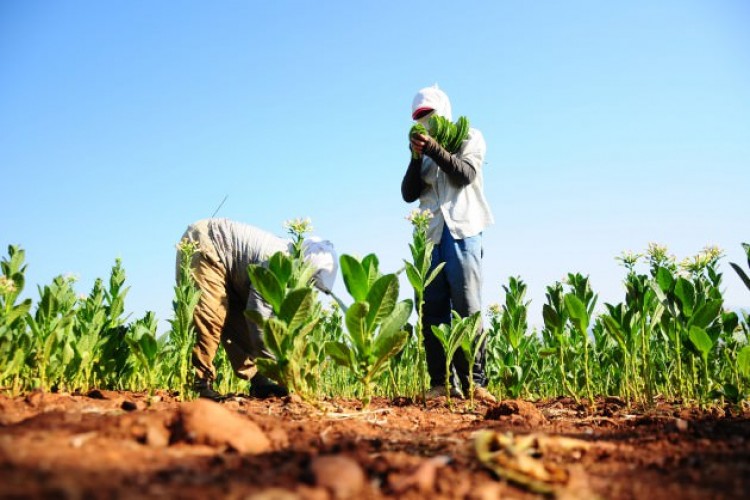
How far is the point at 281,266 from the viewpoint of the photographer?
3.12 metres

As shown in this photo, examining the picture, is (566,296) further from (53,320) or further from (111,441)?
(53,320)

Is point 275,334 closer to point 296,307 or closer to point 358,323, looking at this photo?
point 296,307

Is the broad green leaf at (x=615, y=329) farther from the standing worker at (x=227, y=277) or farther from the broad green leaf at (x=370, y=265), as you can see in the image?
the standing worker at (x=227, y=277)

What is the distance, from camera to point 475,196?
4984 mm

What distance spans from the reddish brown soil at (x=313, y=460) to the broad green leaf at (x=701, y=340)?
2.90 ft

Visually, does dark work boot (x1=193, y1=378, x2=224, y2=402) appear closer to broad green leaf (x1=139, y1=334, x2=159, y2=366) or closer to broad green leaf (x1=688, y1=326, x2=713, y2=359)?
broad green leaf (x1=139, y1=334, x2=159, y2=366)

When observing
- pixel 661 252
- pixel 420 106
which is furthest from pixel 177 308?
pixel 661 252

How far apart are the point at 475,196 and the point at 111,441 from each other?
13.1 feet

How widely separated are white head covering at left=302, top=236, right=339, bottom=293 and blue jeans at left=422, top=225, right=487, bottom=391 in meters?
0.92

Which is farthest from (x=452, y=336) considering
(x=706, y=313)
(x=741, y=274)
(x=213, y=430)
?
(x=213, y=430)

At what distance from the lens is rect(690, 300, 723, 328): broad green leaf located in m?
3.35

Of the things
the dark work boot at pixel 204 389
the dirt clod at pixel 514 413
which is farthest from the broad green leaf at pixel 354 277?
the dark work boot at pixel 204 389

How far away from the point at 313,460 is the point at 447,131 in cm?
403

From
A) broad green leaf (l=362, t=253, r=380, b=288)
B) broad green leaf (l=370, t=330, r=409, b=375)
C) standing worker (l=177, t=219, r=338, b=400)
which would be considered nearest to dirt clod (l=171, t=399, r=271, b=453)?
broad green leaf (l=370, t=330, r=409, b=375)
